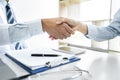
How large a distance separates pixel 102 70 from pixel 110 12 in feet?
4.42

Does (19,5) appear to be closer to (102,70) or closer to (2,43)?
(2,43)

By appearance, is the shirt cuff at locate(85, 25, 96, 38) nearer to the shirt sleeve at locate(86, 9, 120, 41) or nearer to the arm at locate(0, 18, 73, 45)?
the shirt sleeve at locate(86, 9, 120, 41)

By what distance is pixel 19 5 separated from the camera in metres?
1.72

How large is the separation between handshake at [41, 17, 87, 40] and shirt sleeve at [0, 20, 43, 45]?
0.14ft

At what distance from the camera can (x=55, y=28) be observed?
0.81 metres

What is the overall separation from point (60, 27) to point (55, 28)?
37 mm

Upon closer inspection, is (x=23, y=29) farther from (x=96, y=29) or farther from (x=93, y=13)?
(x=93, y=13)

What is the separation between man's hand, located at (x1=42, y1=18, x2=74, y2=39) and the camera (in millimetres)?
756

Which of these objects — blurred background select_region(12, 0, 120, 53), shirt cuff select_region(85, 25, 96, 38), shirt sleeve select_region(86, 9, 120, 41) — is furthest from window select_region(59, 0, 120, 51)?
shirt cuff select_region(85, 25, 96, 38)

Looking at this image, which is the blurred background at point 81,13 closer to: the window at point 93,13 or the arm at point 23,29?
Answer: the window at point 93,13

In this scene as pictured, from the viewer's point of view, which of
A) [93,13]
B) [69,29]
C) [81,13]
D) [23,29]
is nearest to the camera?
[23,29]

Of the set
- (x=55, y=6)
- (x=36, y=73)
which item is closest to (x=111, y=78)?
(x=36, y=73)

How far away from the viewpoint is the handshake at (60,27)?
763mm

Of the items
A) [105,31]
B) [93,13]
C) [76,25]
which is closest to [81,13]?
[93,13]
